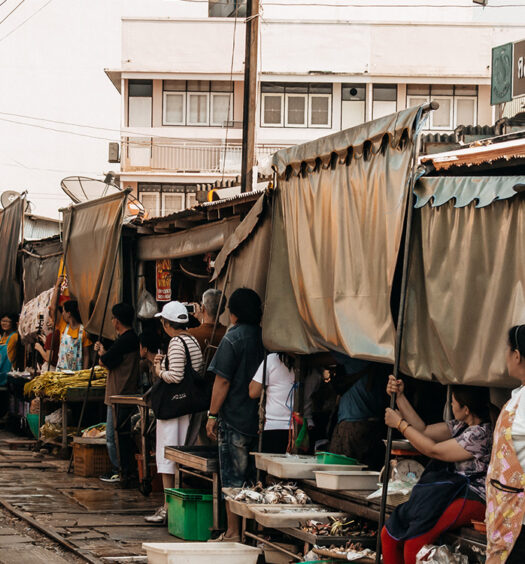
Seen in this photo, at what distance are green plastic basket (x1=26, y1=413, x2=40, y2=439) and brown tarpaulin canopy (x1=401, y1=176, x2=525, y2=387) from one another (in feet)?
32.9

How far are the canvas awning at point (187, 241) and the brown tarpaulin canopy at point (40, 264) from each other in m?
4.08

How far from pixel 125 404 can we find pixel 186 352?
238 cm

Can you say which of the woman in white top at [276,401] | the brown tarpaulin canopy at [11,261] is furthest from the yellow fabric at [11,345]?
the woman in white top at [276,401]

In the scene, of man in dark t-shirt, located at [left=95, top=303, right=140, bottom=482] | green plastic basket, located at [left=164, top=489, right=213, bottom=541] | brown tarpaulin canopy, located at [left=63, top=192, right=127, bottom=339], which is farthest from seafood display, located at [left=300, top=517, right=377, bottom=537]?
brown tarpaulin canopy, located at [left=63, top=192, right=127, bottom=339]

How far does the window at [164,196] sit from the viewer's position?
35.8 m

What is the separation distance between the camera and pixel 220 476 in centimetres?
870

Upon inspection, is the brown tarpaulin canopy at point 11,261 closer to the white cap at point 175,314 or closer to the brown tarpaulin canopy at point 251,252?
Answer: the white cap at point 175,314

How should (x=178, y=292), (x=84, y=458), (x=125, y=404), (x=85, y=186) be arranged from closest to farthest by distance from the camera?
1. (x=125, y=404)
2. (x=84, y=458)
3. (x=178, y=292)
4. (x=85, y=186)

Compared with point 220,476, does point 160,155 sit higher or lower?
higher

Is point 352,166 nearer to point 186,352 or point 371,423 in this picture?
point 371,423

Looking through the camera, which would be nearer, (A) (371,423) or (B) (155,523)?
(A) (371,423)

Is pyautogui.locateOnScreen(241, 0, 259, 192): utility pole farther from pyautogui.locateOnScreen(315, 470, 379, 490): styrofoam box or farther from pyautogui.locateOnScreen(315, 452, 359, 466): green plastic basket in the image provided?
pyautogui.locateOnScreen(315, 470, 379, 490): styrofoam box

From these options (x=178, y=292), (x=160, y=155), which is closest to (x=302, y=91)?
(x=160, y=155)

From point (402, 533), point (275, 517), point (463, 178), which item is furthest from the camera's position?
point (275, 517)
